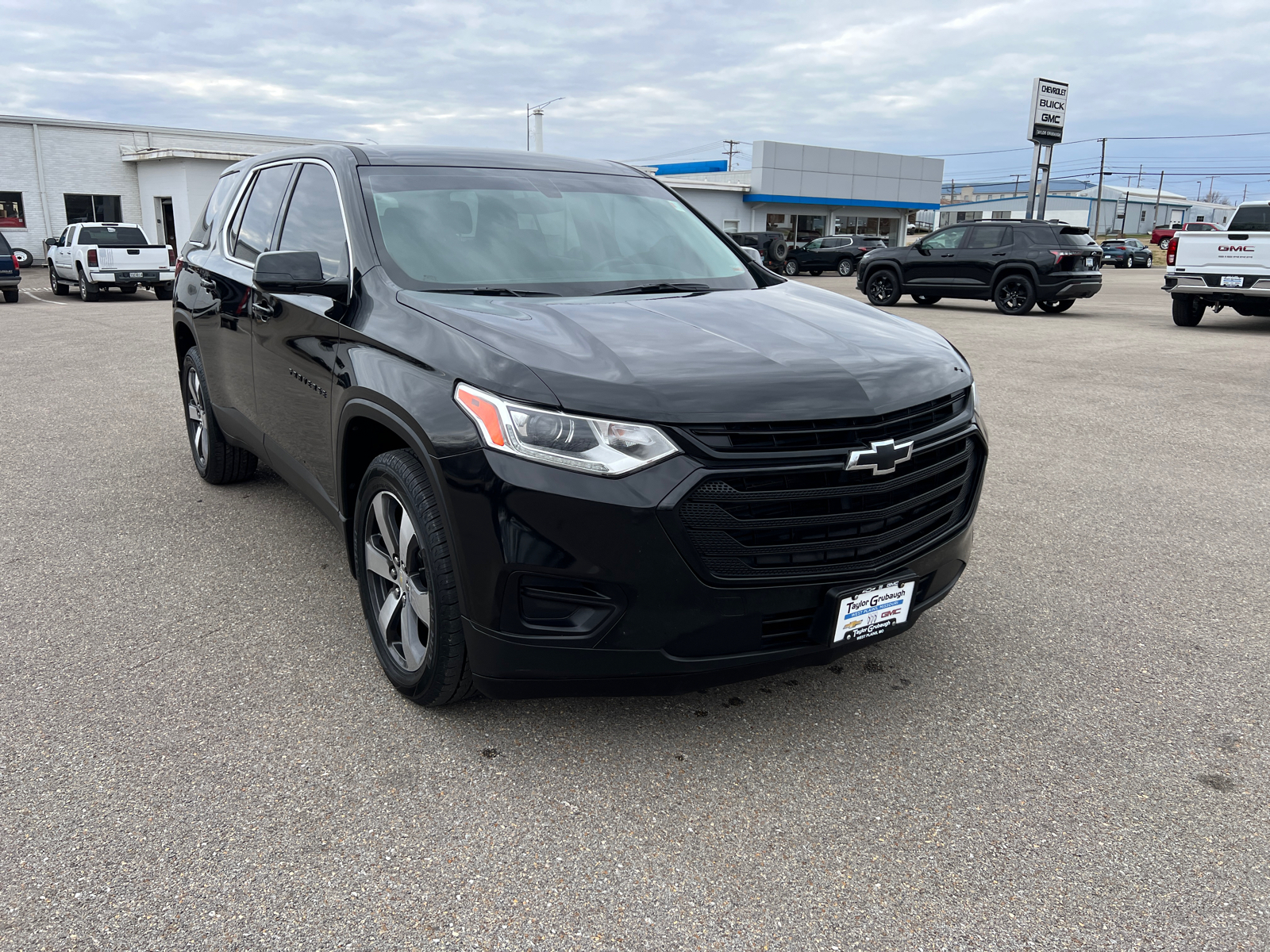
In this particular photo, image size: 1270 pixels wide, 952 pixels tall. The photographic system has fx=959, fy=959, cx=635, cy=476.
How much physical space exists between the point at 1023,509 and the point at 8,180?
39.9 meters

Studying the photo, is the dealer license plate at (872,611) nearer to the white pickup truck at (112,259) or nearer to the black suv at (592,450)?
the black suv at (592,450)

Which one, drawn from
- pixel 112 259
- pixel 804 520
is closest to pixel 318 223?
pixel 804 520

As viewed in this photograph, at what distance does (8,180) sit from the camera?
34.7m

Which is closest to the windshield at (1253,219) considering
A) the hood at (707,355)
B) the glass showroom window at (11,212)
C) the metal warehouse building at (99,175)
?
the hood at (707,355)

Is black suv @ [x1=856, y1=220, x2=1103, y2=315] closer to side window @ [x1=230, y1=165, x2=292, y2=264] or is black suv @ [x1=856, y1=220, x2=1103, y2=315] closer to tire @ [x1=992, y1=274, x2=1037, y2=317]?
tire @ [x1=992, y1=274, x2=1037, y2=317]

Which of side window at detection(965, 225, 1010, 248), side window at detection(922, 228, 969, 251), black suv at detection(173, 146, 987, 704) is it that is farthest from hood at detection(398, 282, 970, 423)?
side window at detection(922, 228, 969, 251)

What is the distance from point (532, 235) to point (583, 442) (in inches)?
61.9

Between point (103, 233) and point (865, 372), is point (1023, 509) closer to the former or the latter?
point (865, 372)

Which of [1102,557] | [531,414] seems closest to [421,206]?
[531,414]

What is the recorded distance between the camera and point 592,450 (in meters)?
2.45

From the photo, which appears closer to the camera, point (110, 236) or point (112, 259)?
point (112, 259)

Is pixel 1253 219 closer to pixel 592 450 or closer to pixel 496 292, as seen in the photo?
pixel 496 292

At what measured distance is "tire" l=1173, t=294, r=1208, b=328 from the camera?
1603 centimetres

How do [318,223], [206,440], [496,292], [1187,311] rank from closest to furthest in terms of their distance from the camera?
[496,292] → [318,223] → [206,440] → [1187,311]
